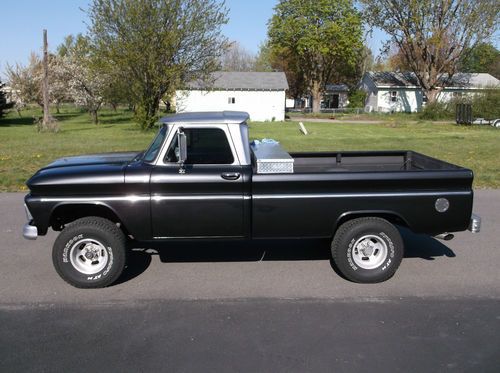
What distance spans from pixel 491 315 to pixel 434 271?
122cm

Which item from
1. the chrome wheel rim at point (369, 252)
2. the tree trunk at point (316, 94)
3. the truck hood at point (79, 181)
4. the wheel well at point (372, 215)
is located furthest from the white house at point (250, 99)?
the chrome wheel rim at point (369, 252)

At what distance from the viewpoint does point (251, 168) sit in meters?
5.12

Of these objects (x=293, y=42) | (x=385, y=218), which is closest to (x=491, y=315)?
(x=385, y=218)

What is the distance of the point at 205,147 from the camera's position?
524 centimetres

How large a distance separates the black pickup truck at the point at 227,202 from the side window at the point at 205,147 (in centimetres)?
1

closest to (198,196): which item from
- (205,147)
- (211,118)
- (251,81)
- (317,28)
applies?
(205,147)

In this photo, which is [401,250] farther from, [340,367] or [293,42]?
[293,42]

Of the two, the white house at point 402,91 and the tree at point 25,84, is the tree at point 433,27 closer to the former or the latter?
the white house at point 402,91

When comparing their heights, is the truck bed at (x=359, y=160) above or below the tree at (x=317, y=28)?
below

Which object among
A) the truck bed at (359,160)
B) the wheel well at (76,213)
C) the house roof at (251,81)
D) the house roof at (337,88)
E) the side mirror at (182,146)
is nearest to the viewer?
the side mirror at (182,146)

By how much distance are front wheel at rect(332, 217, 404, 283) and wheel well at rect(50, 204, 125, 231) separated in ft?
7.71

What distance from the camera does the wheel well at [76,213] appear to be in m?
5.12

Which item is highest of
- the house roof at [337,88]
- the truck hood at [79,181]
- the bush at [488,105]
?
the house roof at [337,88]

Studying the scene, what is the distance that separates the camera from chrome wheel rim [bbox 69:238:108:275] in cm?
509
